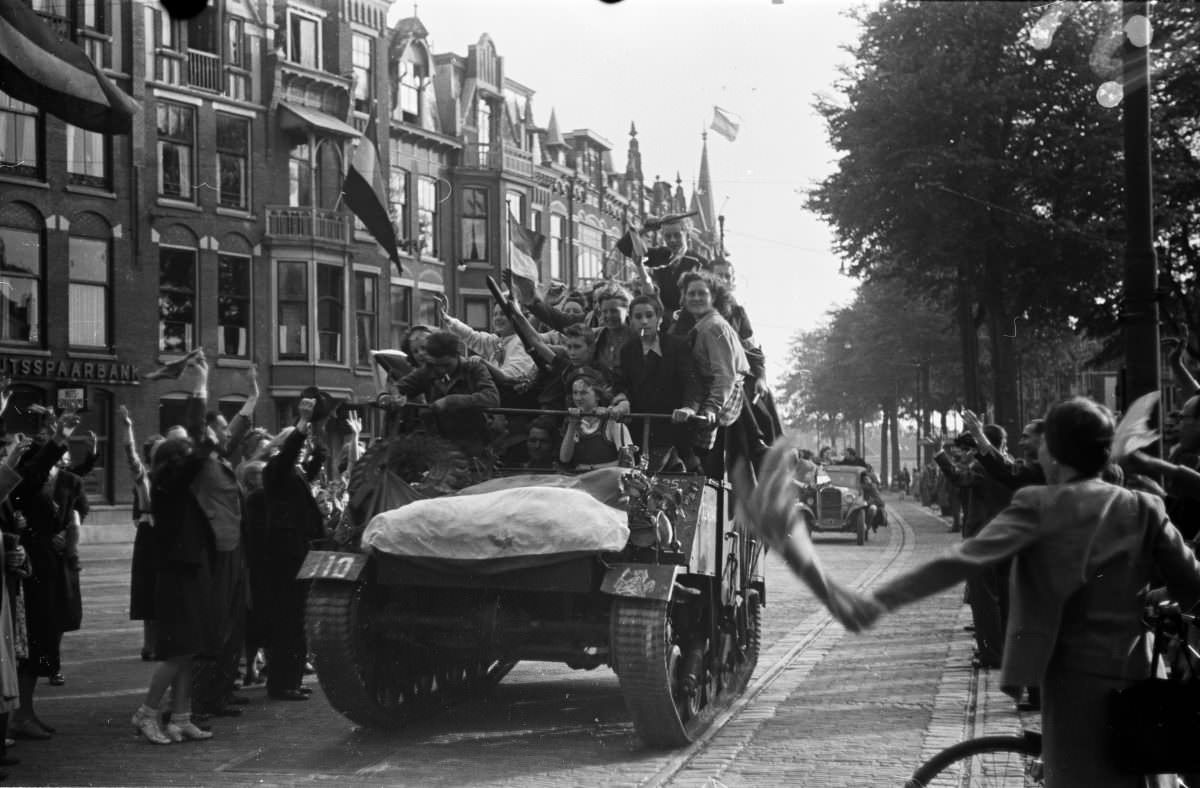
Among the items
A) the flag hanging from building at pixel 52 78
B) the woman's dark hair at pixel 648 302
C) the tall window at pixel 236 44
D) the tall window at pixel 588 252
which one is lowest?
the woman's dark hair at pixel 648 302

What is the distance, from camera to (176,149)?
104 ft

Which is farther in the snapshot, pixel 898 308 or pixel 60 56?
pixel 898 308

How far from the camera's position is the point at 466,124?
42844 mm

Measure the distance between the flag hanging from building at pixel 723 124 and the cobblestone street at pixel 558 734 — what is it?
4.17 m

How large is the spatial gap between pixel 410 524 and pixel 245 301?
86.1 feet

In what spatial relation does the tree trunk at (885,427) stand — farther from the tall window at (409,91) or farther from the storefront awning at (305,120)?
the storefront awning at (305,120)

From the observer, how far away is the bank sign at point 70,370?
27.7 metres

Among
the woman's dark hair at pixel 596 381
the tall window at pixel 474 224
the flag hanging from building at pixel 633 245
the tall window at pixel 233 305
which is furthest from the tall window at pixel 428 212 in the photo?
the woman's dark hair at pixel 596 381

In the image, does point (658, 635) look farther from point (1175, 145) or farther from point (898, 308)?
point (898, 308)

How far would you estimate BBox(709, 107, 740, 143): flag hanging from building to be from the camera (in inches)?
418

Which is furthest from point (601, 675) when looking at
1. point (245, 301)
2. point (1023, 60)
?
point (245, 301)

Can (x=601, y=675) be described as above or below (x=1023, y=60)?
below

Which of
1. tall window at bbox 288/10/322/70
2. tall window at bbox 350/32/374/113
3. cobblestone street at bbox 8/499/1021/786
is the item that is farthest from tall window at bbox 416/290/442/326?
cobblestone street at bbox 8/499/1021/786

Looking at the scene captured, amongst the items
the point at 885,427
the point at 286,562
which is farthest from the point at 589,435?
the point at 885,427
